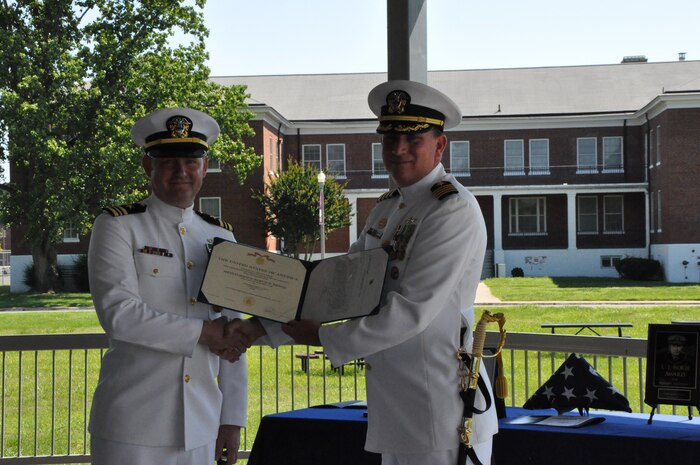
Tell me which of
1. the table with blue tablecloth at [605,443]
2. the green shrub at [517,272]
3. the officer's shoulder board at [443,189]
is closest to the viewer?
the officer's shoulder board at [443,189]

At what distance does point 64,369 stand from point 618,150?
3574 centimetres

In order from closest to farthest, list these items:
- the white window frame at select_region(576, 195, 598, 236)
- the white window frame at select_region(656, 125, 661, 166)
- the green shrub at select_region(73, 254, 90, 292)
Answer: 1. the green shrub at select_region(73, 254, 90, 292)
2. the white window frame at select_region(656, 125, 661, 166)
3. the white window frame at select_region(576, 195, 598, 236)

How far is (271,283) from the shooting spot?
136 inches

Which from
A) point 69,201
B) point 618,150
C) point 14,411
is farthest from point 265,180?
point 14,411

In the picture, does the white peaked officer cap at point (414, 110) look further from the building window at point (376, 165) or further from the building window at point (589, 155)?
the building window at point (589, 155)

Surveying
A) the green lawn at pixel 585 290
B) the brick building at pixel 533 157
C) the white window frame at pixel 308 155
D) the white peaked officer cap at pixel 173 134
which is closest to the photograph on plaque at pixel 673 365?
the white peaked officer cap at pixel 173 134

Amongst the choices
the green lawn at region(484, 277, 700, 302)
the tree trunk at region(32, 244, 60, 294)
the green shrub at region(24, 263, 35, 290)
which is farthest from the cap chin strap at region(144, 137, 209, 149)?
the green shrub at region(24, 263, 35, 290)

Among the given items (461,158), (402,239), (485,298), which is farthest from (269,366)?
(461,158)

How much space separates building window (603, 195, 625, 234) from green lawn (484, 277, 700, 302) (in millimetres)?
6944

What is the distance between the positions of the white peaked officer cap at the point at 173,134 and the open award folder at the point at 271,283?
38 cm

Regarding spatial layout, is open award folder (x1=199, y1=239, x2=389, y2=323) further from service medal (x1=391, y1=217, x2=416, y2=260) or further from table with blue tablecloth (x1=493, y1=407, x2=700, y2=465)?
table with blue tablecloth (x1=493, y1=407, x2=700, y2=465)

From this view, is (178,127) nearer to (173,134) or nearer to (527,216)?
(173,134)

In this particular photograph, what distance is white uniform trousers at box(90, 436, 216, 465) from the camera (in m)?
3.23

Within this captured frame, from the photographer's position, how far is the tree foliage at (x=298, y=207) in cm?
3869
